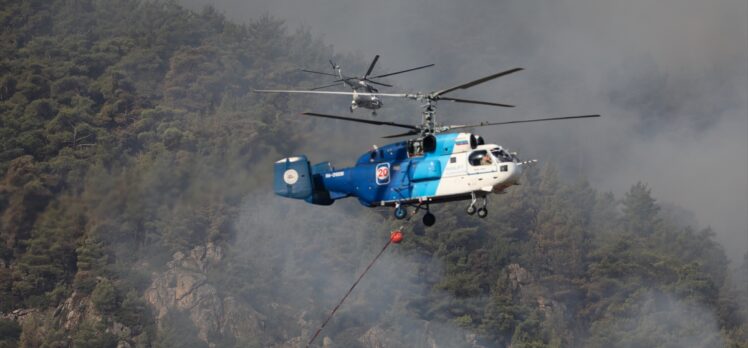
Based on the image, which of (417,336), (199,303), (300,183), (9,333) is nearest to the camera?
Answer: (300,183)

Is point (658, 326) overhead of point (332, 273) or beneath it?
overhead

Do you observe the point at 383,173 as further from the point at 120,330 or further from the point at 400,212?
the point at 120,330

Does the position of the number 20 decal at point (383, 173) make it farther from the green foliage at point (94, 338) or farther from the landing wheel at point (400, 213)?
the green foliage at point (94, 338)

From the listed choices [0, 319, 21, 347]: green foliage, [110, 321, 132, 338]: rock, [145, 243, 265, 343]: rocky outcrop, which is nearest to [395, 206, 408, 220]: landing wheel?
[110, 321, 132, 338]: rock

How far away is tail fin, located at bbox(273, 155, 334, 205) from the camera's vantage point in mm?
44406

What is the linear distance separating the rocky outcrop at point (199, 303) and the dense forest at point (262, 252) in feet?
0.41

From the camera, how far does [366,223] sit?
102m

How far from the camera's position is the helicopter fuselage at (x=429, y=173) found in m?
40.2

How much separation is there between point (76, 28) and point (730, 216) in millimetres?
59988

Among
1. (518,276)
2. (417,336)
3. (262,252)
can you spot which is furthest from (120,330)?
(518,276)

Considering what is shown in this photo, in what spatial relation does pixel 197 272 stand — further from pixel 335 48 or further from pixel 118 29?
pixel 335 48

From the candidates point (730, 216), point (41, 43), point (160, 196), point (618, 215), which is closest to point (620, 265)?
point (618, 215)

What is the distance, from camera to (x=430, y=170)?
135ft

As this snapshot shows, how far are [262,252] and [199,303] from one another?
21.7ft
